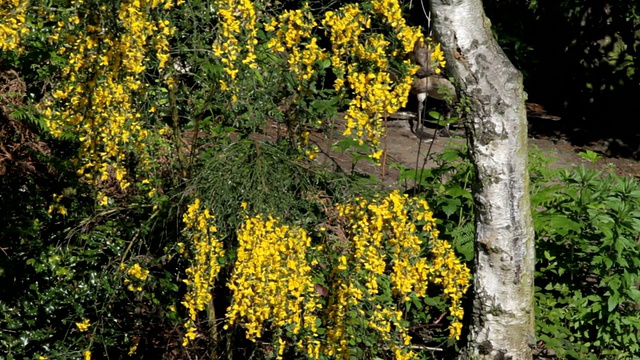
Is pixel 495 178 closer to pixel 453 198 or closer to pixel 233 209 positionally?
pixel 453 198

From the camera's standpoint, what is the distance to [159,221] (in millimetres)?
4211

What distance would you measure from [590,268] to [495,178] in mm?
1195

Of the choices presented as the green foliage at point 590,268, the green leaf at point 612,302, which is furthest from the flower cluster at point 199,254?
the green leaf at point 612,302

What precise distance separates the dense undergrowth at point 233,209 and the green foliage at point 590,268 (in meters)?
0.01

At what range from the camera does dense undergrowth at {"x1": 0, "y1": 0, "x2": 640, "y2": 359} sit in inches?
141

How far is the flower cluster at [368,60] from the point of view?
12.3 feet

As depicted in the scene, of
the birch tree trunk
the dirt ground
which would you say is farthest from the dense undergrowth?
the dirt ground

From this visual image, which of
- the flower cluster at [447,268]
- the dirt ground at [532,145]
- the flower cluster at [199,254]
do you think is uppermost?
the flower cluster at [199,254]

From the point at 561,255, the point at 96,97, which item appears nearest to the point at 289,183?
the point at 96,97

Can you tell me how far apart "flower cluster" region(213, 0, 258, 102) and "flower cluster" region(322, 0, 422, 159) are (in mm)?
343

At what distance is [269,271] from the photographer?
350cm

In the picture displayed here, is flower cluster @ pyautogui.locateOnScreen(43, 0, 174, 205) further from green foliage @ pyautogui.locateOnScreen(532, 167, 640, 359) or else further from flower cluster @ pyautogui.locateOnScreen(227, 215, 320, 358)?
green foliage @ pyautogui.locateOnScreen(532, 167, 640, 359)

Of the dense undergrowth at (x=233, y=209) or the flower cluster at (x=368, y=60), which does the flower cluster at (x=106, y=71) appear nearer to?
the dense undergrowth at (x=233, y=209)

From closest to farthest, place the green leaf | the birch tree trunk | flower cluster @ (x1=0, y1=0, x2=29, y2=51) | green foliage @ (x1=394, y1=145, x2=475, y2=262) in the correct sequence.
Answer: flower cluster @ (x1=0, y1=0, x2=29, y2=51) < the birch tree trunk < the green leaf < green foliage @ (x1=394, y1=145, x2=475, y2=262)
